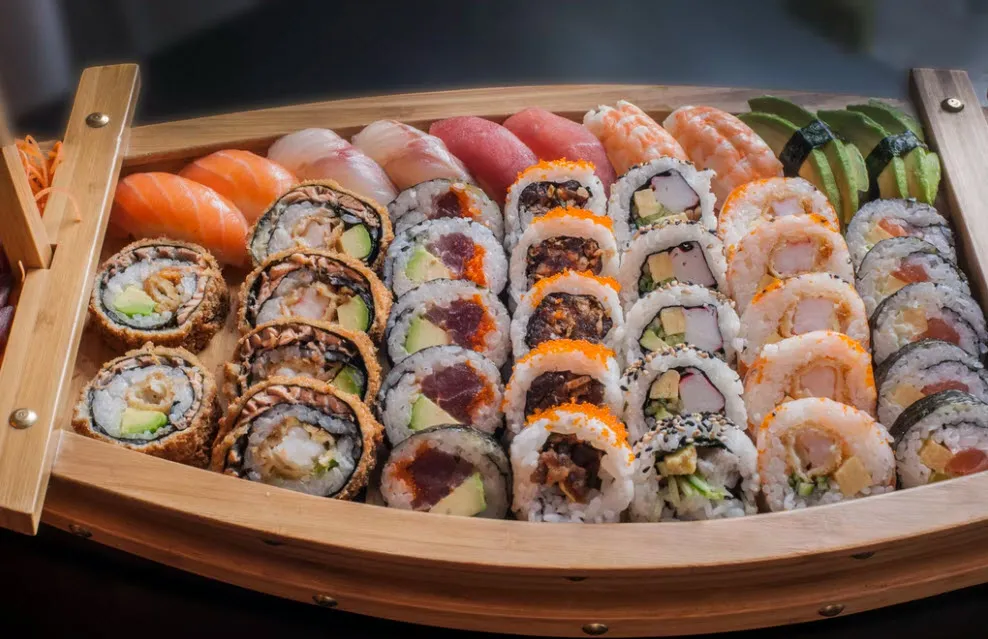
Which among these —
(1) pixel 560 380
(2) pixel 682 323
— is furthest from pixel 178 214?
(2) pixel 682 323

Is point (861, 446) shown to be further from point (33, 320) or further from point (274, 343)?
point (33, 320)

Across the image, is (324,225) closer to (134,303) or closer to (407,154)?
(407,154)

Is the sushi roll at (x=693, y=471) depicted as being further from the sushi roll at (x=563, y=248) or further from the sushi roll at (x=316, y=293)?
the sushi roll at (x=316, y=293)

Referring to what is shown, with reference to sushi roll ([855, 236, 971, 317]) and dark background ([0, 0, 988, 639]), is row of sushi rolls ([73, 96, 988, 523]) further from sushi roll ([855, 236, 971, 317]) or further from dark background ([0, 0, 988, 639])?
dark background ([0, 0, 988, 639])

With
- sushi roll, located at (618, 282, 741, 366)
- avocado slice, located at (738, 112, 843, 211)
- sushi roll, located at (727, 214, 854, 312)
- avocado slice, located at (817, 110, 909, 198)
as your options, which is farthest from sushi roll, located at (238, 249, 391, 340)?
avocado slice, located at (817, 110, 909, 198)

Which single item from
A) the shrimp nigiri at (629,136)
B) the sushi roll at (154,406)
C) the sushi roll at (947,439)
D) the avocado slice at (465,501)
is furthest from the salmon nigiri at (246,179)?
the sushi roll at (947,439)
